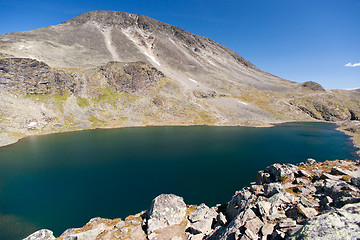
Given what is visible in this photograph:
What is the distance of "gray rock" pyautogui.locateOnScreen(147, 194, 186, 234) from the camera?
59.5 feet

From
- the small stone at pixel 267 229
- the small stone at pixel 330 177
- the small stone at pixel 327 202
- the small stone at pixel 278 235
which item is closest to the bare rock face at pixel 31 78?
the small stone at pixel 267 229

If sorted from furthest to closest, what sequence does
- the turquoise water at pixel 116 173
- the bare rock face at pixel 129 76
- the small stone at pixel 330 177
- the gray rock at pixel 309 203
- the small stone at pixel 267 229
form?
the bare rock face at pixel 129 76 → the turquoise water at pixel 116 173 → the small stone at pixel 330 177 → the gray rock at pixel 309 203 → the small stone at pixel 267 229

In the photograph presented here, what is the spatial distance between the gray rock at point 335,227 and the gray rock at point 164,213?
44.5 feet

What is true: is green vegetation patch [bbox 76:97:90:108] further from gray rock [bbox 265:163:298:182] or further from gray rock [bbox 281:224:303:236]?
gray rock [bbox 281:224:303:236]

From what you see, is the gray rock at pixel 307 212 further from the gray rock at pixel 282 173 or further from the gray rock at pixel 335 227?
the gray rock at pixel 282 173

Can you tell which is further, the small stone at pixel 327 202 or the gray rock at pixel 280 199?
the gray rock at pixel 280 199

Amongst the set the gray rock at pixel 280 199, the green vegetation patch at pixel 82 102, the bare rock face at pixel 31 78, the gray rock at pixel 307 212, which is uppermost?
the bare rock face at pixel 31 78

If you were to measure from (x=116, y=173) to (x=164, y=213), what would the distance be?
990 inches

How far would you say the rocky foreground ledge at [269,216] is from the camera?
8103 millimetres

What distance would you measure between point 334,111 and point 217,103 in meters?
100

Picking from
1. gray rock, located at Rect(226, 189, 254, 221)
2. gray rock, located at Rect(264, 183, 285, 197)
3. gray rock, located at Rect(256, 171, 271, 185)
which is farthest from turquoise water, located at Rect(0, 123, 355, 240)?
gray rock, located at Rect(264, 183, 285, 197)

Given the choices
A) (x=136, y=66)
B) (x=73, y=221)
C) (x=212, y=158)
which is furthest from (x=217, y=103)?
(x=73, y=221)

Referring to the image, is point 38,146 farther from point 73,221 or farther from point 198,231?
point 198,231

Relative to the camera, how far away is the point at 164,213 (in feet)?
62.6
